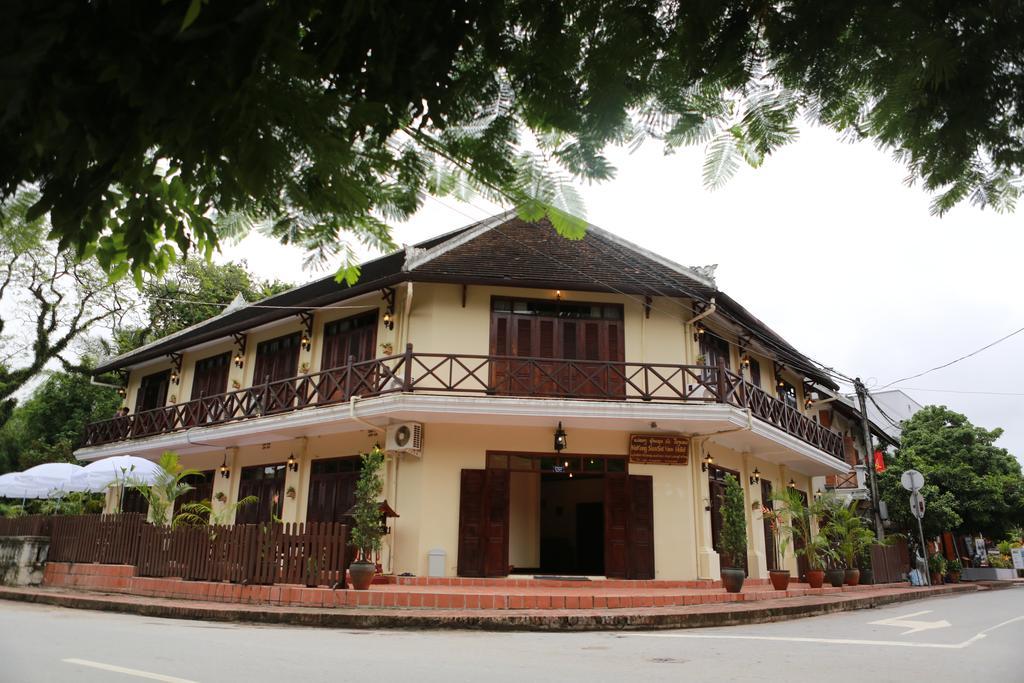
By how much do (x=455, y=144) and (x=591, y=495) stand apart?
55.9 feet

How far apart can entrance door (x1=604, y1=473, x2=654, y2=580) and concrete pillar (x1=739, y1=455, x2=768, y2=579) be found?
4.07 meters

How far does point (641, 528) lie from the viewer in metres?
13.9

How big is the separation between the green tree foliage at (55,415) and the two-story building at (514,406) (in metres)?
13.6

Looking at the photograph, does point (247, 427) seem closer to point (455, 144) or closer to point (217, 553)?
point (217, 553)

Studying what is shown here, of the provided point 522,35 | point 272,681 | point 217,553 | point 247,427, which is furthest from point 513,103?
point 247,427

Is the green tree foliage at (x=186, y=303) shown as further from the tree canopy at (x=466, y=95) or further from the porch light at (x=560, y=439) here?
the tree canopy at (x=466, y=95)

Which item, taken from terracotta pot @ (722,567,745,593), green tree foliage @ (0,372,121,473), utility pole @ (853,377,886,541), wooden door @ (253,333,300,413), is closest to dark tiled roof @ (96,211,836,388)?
wooden door @ (253,333,300,413)

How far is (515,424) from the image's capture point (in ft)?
45.4

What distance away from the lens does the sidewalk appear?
8.79 meters

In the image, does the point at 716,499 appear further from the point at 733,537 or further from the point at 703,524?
the point at 733,537

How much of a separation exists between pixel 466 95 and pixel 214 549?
11255 mm

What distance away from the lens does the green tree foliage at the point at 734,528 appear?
12.4 m

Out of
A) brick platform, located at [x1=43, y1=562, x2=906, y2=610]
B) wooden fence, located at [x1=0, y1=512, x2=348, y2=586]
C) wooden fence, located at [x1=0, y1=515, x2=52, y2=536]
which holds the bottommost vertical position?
brick platform, located at [x1=43, y1=562, x2=906, y2=610]

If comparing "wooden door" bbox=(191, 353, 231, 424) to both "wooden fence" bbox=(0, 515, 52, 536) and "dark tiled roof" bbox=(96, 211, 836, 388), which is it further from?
"wooden fence" bbox=(0, 515, 52, 536)
